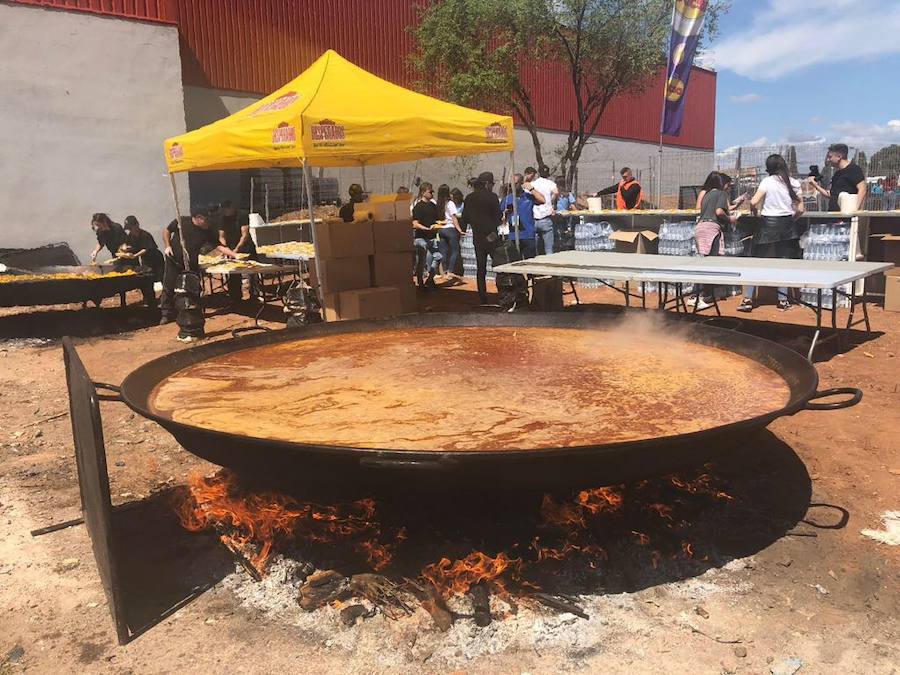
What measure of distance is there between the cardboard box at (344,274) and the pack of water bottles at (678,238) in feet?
15.4

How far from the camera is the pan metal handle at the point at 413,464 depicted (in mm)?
2195

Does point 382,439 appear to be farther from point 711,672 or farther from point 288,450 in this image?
point 711,672

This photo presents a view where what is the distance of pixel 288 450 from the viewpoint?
2318mm

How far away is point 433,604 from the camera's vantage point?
2.71m

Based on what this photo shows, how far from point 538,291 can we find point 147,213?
374 inches

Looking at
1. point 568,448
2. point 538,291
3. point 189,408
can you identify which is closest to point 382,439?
point 568,448

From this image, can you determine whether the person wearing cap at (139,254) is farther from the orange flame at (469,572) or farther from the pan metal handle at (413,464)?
the pan metal handle at (413,464)

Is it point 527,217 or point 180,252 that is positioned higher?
point 527,217

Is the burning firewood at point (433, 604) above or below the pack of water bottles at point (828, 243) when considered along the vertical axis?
below

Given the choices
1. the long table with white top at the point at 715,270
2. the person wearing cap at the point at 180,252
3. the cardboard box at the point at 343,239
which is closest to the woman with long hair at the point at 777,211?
the long table with white top at the point at 715,270

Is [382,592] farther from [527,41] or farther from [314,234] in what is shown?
[527,41]

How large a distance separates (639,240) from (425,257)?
399cm

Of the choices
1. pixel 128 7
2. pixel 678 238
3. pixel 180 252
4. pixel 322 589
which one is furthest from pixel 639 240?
pixel 128 7

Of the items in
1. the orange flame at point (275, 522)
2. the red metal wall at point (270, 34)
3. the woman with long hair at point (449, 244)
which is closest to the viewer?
the orange flame at point (275, 522)
